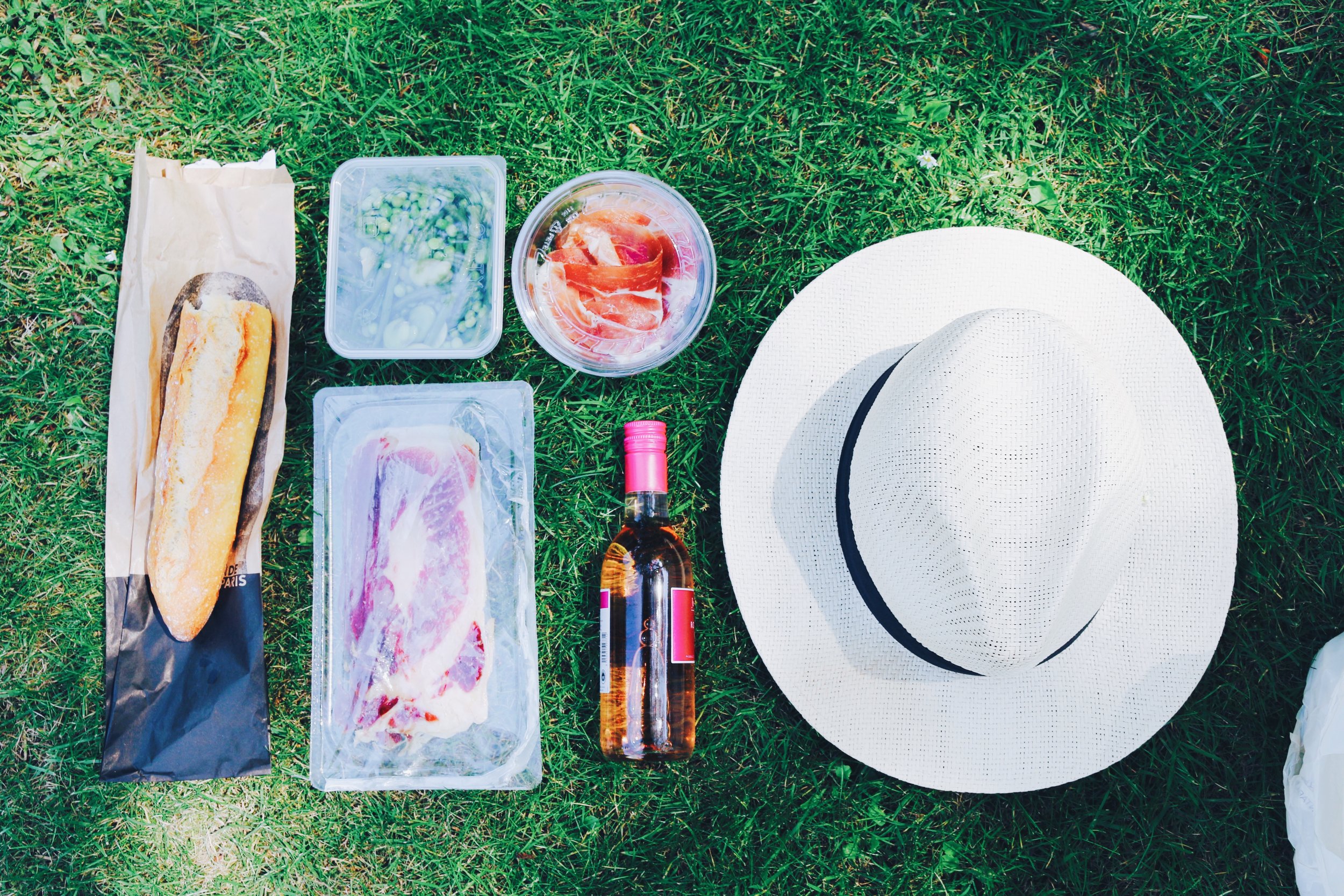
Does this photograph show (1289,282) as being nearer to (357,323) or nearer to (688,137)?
(688,137)

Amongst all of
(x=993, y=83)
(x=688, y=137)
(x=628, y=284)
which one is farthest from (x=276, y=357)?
(x=993, y=83)

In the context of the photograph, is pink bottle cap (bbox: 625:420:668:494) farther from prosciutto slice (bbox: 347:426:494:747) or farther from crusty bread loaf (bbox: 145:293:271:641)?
crusty bread loaf (bbox: 145:293:271:641)

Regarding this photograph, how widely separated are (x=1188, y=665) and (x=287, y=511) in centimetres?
191

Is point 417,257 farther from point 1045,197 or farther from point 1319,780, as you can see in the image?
point 1319,780

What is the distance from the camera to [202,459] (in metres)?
1.78

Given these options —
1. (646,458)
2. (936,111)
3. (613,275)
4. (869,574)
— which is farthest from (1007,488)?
(936,111)

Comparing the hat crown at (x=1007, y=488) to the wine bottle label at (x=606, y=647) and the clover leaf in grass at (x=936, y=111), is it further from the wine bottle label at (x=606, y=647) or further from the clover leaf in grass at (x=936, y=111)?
the clover leaf in grass at (x=936, y=111)

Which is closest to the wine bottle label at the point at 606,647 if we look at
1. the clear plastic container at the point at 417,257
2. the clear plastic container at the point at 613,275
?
the clear plastic container at the point at 613,275

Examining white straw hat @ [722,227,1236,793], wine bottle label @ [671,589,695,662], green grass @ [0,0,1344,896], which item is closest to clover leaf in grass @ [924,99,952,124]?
green grass @ [0,0,1344,896]

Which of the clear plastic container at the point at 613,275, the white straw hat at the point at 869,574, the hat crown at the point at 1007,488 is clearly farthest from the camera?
the clear plastic container at the point at 613,275

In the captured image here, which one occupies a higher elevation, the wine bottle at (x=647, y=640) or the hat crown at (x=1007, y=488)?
the hat crown at (x=1007, y=488)

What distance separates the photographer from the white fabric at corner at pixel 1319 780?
61.8 inches

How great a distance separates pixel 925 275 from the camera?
5.17ft

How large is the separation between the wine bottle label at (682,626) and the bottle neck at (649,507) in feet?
0.52
